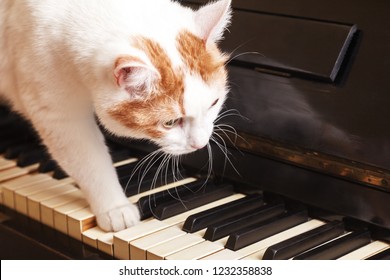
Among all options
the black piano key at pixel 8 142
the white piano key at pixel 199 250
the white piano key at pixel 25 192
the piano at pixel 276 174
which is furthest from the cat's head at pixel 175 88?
the black piano key at pixel 8 142

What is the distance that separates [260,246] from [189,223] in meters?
0.17

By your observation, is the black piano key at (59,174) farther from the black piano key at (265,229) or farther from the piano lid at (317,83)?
the black piano key at (265,229)

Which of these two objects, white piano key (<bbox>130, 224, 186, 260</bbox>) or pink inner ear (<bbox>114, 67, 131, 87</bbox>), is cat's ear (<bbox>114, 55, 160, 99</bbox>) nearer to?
pink inner ear (<bbox>114, 67, 131, 87</bbox>)

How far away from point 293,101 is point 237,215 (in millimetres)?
283

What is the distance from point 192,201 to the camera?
1.50m

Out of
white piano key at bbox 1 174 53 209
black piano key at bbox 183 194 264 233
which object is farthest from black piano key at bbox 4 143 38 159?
black piano key at bbox 183 194 264 233

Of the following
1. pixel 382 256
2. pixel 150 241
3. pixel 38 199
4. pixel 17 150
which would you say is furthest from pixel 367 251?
pixel 17 150

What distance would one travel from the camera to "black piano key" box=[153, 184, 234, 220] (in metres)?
1.47

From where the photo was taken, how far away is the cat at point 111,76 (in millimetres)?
1365

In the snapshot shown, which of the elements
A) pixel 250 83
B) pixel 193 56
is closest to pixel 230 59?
pixel 250 83

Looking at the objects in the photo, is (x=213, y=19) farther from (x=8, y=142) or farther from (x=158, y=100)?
(x=8, y=142)

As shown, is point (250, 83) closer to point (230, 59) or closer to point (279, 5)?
point (230, 59)

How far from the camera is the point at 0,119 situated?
6.81 ft
